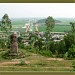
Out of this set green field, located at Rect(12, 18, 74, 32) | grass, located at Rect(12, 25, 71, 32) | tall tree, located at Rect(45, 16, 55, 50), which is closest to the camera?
green field, located at Rect(12, 18, 74, 32)

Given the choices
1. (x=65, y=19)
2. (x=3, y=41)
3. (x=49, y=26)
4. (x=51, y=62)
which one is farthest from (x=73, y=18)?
(x=3, y=41)

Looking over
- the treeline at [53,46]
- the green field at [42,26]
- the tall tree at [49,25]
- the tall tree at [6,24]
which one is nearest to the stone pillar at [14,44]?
the treeline at [53,46]

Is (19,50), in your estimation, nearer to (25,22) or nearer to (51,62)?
(51,62)

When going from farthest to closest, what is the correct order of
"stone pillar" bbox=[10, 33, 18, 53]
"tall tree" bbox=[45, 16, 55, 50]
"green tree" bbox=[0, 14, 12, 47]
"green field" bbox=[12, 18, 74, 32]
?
"stone pillar" bbox=[10, 33, 18, 53] < "green tree" bbox=[0, 14, 12, 47] < "tall tree" bbox=[45, 16, 55, 50] < "green field" bbox=[12, 18, 74, 32]

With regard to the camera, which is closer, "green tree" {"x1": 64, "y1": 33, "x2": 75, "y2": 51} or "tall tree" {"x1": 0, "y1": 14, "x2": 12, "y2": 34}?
"tall tree" {"x1": 0, "y1": 14, "x2": 12, "y2": 34}

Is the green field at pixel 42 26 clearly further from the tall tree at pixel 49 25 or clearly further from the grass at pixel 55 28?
the tall tree at pixel 49 25

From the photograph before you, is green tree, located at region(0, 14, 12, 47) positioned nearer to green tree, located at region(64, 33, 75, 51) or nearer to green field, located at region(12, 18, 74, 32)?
green field, located at region(12, 18, 74, 32)

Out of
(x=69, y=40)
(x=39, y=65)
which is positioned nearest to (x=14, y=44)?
(x=39, y=65)

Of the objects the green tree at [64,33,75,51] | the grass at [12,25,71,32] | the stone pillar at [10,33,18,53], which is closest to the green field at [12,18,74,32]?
the grass at [12,25,71,32]

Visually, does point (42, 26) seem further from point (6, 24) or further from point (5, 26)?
point (5, 26)

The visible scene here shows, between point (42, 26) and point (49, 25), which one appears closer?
point (49, 25)

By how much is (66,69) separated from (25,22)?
78.9 inches

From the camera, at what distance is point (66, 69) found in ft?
35.1

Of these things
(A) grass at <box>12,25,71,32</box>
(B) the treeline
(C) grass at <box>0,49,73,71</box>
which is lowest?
(C) grass at <box>0,49,73,71</box>
